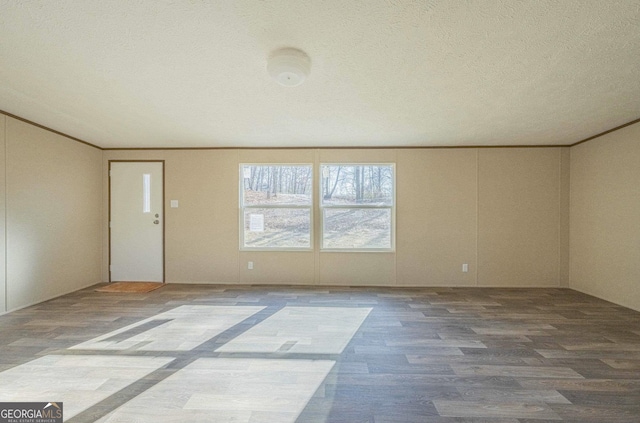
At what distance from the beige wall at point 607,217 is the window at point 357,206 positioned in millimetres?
2803

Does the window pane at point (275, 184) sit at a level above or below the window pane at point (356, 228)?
above

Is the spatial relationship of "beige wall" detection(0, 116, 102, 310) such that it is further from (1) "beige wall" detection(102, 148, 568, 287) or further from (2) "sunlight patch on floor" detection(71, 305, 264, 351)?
(2) "sunlight patch on floor" detection(71, 305, 264, 351)

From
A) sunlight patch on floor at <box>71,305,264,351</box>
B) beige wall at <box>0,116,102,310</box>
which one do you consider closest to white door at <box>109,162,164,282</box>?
beige wall at <box>0,116,102,310</box>

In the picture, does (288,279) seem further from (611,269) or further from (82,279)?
(611,269)

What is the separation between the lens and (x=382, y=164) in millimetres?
4750

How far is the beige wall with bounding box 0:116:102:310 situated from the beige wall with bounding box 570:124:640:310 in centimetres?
751

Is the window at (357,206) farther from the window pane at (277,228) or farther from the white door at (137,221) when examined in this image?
the white door at (137,221)

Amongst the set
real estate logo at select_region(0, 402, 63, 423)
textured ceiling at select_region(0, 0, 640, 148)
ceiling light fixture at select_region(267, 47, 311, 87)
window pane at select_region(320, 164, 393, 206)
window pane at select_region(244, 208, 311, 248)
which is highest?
textured ceiling at select_region(0, 0, 640, 148)

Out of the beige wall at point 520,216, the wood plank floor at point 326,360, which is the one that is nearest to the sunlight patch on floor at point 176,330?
the wood plank floor at point 326,360

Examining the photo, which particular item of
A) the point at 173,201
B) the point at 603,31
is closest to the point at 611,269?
the point at 603,31

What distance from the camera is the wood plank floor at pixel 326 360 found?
69.1 inches

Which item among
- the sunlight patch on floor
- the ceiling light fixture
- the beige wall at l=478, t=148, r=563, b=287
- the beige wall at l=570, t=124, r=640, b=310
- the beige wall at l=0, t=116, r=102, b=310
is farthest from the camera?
the beige wall at l=478, t=148, r=563, b=287

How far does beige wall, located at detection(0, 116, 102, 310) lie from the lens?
11.2ft

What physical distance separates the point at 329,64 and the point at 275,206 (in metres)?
2.98
